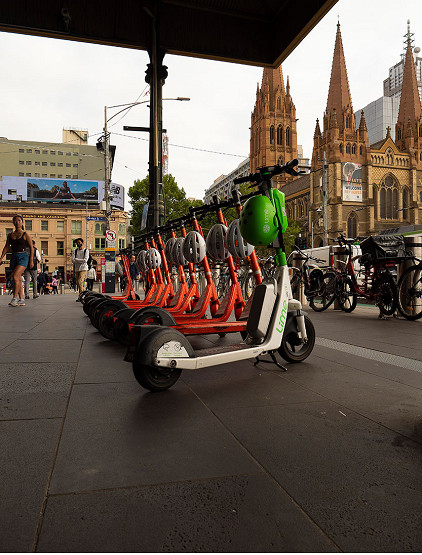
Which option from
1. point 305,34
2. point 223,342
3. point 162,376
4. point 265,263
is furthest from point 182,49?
point 162,376

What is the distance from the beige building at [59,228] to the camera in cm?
6234

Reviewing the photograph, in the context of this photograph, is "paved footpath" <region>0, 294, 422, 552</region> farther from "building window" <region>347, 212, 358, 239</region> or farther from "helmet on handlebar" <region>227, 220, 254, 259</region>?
"building window" <region>347, 212, 358, 239</region>

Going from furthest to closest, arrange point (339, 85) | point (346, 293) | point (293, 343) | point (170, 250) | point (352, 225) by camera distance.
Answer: point (339, 85) → point (352, 225) → point (346, 293) → point (170, 250) → point (293, 343)

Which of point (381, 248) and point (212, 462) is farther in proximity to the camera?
point (381, 248)

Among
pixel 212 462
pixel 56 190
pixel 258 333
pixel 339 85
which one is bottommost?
pixel 212 462

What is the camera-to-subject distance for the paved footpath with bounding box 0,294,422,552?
1.24 meters

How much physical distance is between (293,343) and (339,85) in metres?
82.9

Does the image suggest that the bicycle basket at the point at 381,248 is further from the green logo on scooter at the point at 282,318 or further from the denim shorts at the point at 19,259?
the denim shorts at the point at 19,259

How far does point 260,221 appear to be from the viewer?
316 cm

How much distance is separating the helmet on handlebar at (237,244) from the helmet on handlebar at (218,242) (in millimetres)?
268

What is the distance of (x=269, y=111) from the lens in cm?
8656

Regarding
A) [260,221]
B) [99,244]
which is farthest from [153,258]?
[99,244]

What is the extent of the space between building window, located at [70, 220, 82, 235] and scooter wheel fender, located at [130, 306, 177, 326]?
6377 centimetres

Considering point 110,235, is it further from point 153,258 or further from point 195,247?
point 195,247
